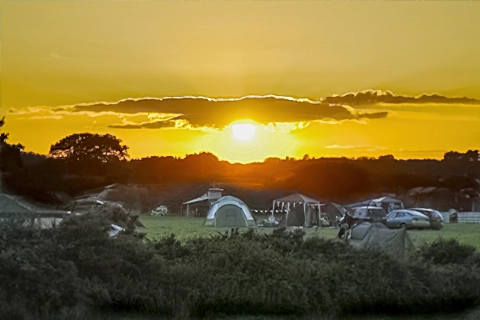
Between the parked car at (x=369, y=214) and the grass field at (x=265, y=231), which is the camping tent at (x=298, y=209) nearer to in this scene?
the grass field at (x=265, y=231)

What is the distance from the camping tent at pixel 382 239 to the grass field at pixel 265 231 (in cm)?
25

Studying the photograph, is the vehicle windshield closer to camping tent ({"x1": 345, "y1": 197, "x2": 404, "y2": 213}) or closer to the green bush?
camping tent ({"x1": 345, "y1": 197, "x2": 404, "y2": 213})

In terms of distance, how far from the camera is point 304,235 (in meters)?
14.8

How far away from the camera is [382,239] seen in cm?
1488

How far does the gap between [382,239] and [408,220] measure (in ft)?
2.73

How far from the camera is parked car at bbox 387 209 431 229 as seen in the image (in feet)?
50.2

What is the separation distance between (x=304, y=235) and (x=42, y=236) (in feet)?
16.1

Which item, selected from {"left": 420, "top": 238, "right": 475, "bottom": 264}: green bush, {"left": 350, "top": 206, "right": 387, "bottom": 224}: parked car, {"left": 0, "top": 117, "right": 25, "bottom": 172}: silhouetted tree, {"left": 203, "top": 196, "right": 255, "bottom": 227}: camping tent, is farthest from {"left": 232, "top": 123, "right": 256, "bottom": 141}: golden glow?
{"left": 0, "top": 117, "right": 25, "bottom": 172}: silhouetted tree

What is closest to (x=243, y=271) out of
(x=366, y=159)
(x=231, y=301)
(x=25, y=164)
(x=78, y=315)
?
(x=231, y=301)

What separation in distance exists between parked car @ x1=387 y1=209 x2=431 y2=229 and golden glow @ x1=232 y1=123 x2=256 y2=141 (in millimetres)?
3347

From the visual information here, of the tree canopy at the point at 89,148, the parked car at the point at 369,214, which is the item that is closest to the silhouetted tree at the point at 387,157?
the parked car at the point at 369,214

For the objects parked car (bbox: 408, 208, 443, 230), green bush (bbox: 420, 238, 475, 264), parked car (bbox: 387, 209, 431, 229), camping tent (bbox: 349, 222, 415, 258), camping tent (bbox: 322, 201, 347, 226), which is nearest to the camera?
camping tent (bbox: 349, 222, 415, 258)

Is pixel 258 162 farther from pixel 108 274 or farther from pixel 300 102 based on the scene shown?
pixel 108 274

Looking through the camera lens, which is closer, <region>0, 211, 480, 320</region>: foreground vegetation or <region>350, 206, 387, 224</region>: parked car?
<region>0, 211, 480, 320</region>: foreground vegetation
